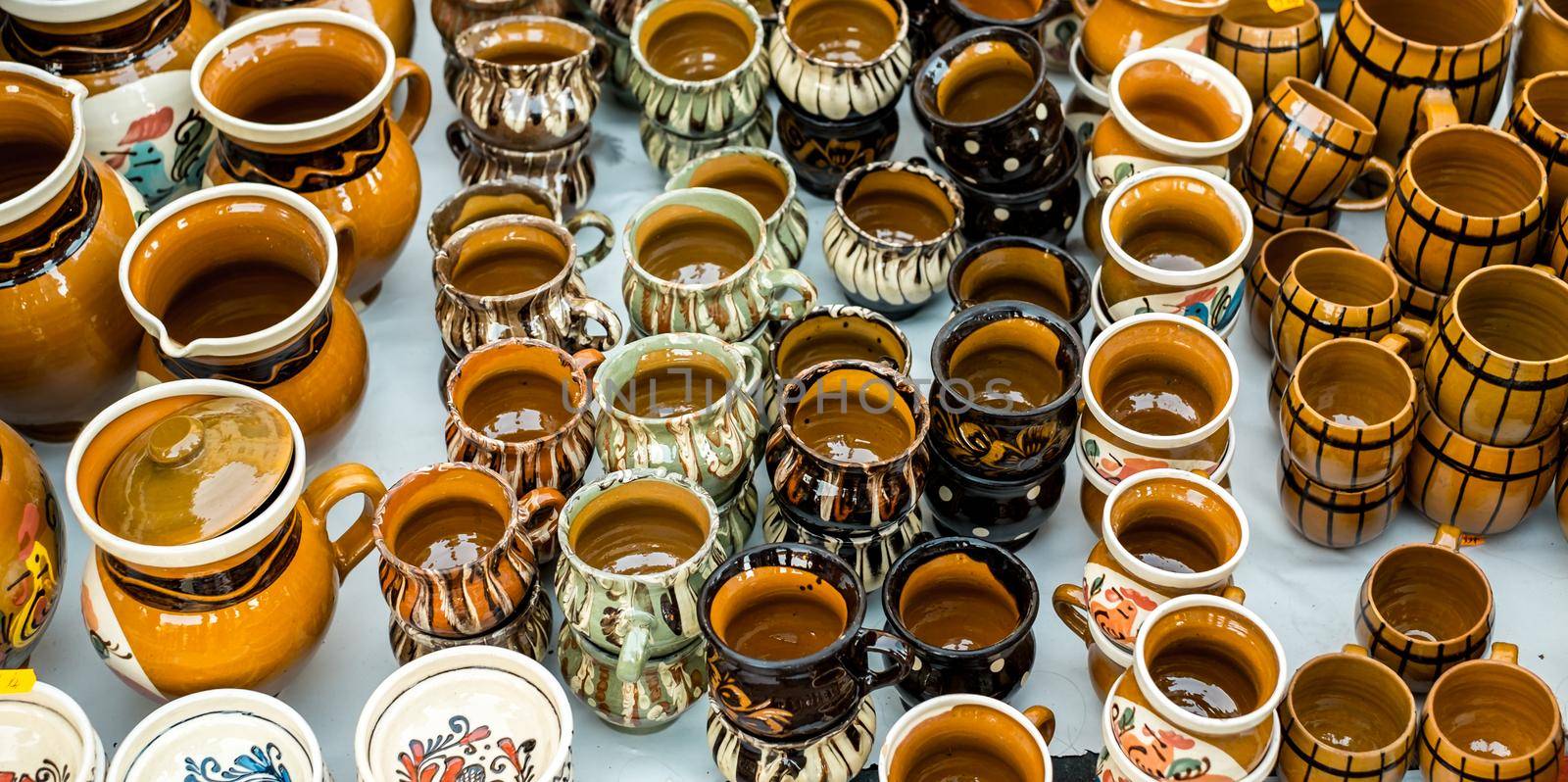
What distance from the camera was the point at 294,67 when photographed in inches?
80.1

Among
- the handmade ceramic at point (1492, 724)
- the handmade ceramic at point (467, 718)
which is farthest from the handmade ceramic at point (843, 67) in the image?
the handmade ceramic at point (1492, 724)

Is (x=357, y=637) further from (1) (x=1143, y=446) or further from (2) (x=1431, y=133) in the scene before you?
(2) (x=1431, y=133)

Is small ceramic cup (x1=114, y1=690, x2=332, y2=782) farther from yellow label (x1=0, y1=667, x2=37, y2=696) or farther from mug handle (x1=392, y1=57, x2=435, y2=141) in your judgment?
mug handle (x1=392, y1=57, x2=435, y2=141)

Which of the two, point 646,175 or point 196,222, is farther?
point 646,175

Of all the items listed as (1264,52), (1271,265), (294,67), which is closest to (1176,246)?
(1271,265)

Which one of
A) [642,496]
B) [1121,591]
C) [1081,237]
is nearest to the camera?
[1121,591]

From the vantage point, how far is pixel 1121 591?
1624 millimetres

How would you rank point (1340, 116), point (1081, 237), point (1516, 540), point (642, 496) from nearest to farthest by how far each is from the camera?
point (642, 496), point (1516, 540), point (1340, 116), point (1081, 237)

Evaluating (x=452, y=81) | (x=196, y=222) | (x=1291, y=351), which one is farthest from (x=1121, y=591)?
(x=452, y=81)

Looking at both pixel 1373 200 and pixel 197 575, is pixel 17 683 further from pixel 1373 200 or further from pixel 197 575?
pixel 1373 200

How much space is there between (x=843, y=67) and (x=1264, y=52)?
1.90 feet

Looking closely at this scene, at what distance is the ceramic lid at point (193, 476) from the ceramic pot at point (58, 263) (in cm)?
24

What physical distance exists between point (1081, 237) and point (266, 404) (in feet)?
3.80

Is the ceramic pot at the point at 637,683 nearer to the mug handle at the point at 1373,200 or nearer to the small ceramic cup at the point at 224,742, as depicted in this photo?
the small ceramic cup at the point at 224,742
